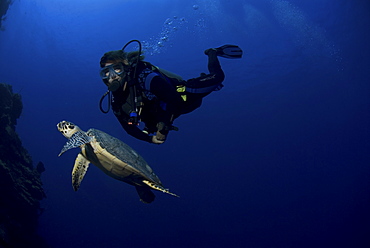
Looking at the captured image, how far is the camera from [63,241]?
1618 inches

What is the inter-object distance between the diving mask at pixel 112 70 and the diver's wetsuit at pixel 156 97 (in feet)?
1.02

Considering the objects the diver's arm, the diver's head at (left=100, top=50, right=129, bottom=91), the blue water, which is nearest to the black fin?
the diver's head at (left=100, top=50, right=129, bottom=91)

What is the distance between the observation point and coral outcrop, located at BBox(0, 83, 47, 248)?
9875 mm

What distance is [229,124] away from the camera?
2041 inches

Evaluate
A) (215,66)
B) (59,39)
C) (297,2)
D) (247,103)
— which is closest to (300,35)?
(297,2)

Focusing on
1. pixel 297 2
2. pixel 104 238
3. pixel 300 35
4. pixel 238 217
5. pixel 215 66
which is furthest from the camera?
pixel 238 217

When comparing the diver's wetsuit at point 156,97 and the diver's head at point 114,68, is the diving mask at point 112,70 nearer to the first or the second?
the diver's head at point 114,68

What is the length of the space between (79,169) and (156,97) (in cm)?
201

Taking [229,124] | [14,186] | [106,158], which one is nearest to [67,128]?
[106,158]

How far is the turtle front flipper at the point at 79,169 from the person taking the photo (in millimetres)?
3627

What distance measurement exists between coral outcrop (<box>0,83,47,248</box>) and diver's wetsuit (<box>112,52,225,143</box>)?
9372mm

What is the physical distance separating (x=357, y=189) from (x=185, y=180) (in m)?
51.8

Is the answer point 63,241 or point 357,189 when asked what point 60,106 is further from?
point 357,189

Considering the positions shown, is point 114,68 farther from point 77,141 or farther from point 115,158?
point 115,158
